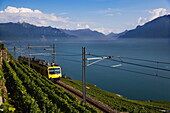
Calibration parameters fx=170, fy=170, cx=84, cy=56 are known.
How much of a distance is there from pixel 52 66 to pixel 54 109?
13557 millimetres

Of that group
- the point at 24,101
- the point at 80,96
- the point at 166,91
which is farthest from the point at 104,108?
the point at 166,91

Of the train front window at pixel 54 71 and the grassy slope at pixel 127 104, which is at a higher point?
the train front window at pixel 54 71

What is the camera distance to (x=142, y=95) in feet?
143

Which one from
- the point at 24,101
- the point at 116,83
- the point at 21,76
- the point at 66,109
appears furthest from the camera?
the point at 116,83

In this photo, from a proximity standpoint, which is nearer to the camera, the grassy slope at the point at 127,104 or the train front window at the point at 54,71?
the grassy slope at the point at 127,104

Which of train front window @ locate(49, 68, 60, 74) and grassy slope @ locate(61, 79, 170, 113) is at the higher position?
train front window @ locate(49, 68, 60, 74)

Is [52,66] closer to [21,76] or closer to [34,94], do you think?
[21,76]

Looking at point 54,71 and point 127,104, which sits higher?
point 54,71

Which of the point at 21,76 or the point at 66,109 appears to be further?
the point at 21,76

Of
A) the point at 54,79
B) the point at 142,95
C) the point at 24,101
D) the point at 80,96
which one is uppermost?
the point at 24,101

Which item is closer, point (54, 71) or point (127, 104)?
point (54, 71)

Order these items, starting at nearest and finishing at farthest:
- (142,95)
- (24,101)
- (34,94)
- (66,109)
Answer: (24,101) → (66,109) → (34,94) → (142,95)

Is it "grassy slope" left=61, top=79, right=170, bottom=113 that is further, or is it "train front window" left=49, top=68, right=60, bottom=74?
"train front window" left=49, top=68, right=60, bottom=74

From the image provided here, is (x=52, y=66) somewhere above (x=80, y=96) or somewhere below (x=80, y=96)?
above
